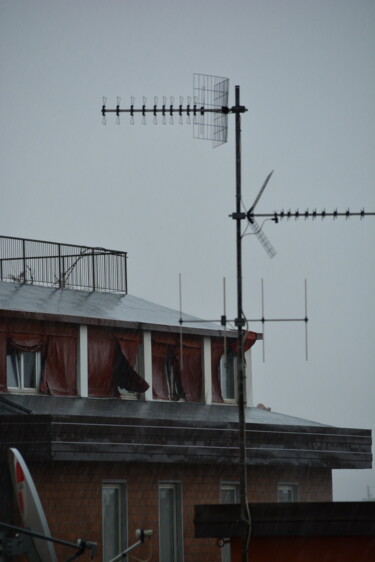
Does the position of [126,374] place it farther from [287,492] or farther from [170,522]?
[287,492]

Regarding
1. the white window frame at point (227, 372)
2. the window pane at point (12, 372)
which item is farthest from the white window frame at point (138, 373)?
the window pane at point (12, 372)

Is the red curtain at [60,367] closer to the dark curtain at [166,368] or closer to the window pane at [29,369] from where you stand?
the window pane at [29,369]

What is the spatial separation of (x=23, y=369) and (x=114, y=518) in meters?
4.57

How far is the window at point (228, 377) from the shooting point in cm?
3441

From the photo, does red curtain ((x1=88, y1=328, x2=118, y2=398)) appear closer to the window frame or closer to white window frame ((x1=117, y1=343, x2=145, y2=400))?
white window frame ((x1=117, y1=343, x2=145, y2=400))

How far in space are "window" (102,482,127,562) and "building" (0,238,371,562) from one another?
1.3 inches

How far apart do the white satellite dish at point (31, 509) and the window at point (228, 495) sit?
8634mm

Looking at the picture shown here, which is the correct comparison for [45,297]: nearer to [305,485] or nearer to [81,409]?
[81,409]

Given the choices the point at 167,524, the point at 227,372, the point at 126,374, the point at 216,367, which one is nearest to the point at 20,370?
the point at 126,374

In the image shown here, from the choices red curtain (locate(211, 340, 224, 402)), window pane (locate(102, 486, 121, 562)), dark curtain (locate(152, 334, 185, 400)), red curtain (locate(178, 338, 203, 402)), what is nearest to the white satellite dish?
window pane (locate(102, 486, 121, 562))

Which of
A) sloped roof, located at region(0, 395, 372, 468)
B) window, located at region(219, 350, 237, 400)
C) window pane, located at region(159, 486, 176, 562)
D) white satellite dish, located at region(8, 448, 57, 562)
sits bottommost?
window pane, located at region(159, 486, 176, 562)

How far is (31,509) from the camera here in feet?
70.9

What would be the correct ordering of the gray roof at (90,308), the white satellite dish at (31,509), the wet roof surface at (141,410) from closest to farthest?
the white satellite dish at (31,509)
the wet roof surface at (141,410)
the gray roof at (90,308)

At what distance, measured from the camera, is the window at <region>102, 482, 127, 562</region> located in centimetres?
2700
